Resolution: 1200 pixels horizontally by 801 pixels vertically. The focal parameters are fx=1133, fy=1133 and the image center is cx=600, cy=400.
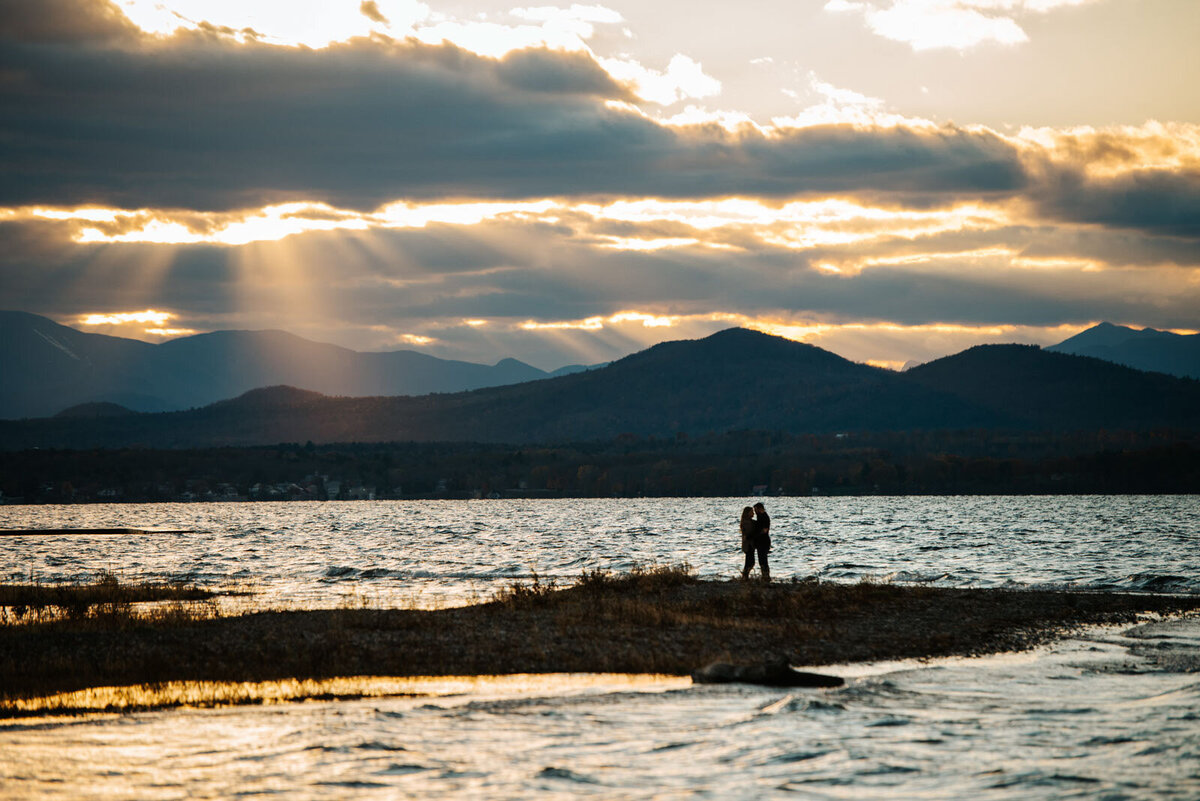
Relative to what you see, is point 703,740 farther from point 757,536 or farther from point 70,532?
point 70,532

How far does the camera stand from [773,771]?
50.2 feet

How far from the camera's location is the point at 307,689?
2155 centimetres

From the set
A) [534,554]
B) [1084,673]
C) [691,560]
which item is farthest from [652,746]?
[534,554]

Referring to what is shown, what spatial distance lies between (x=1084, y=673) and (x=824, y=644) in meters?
6.10

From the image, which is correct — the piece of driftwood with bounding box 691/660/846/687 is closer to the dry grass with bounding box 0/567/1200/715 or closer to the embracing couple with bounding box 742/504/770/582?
the dry grass with bounding box 0/567/1200/715

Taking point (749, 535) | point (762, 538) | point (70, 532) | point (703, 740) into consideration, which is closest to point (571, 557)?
point (749, 535)

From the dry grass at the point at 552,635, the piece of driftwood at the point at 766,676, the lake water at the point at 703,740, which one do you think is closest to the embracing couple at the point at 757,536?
the dry grass at the point at 552,635

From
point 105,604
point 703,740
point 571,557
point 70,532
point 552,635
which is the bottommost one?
point 70,532

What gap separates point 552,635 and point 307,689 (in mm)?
8041

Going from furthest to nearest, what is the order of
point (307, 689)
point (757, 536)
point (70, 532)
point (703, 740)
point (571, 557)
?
point (70, 532) → point (571, 557) → point (757, 536) → point (307, 689) → point (703, 740)

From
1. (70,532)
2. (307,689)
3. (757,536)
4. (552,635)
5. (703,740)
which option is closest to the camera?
(703,740)

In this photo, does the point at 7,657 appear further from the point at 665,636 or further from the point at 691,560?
the point at 691,560

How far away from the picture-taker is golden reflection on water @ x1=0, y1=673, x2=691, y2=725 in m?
20.1

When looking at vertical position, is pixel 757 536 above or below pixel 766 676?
above
